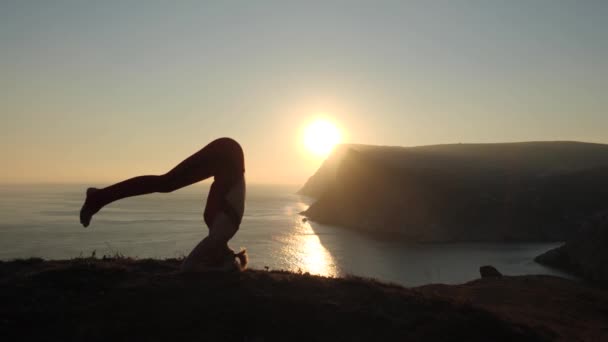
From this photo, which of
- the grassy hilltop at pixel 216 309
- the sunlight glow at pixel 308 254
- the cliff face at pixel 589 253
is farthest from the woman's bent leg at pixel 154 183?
the cliff face at pixel 589 253

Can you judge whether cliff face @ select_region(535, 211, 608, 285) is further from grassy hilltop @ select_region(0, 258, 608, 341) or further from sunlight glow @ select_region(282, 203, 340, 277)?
grassy hilltop @ select_region(0, 258, 608, 341)

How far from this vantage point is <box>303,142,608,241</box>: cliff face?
366ft

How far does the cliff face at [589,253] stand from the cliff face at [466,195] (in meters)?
40.1

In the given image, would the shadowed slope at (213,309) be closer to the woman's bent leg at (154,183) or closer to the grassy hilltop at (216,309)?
the grassy hilltop at (216,309)

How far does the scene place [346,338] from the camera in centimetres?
762

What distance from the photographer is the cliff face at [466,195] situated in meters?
112

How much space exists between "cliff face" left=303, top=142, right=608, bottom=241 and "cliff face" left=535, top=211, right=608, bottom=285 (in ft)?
131

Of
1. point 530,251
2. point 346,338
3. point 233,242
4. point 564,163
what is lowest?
point 530,251

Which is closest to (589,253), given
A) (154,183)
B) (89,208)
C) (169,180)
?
(169,180)

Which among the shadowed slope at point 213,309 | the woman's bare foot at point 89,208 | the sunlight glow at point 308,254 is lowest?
the sunlight glow at point 308,254

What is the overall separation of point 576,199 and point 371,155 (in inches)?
2686

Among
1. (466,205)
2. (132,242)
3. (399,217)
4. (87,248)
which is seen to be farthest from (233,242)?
(466,205)

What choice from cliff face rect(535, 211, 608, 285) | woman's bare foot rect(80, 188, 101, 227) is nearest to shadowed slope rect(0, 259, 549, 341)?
woman's bare foot rect(80, 188, 101, 227)

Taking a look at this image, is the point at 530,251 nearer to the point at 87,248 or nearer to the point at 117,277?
the point at 87,248
